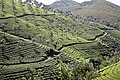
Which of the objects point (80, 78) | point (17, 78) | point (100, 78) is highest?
point (100, 78)

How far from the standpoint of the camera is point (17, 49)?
596 feet

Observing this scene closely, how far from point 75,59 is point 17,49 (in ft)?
144

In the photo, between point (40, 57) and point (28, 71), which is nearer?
point (28, 71)

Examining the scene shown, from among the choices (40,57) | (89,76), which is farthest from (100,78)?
(40,57)

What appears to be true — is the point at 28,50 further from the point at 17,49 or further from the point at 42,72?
the point at 42,72

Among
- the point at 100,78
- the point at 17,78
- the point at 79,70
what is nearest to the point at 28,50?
the point at 17,78

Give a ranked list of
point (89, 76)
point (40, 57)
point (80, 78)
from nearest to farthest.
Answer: point (89, 76), point (80, 78), point (40, 57)

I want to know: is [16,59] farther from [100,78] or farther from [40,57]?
[100,78]

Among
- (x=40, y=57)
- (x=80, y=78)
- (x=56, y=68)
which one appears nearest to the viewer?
(x=80, y=78)

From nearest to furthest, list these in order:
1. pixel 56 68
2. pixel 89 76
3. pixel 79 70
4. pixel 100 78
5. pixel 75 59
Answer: pixel 100 78
pixel 89 76
pixel 79 70
pixel 56 68
pixel 75 59

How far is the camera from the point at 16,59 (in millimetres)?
169125

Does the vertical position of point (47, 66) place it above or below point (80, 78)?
below

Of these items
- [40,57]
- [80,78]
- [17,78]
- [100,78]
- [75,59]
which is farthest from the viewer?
[75,59]

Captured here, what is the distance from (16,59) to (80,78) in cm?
7008
